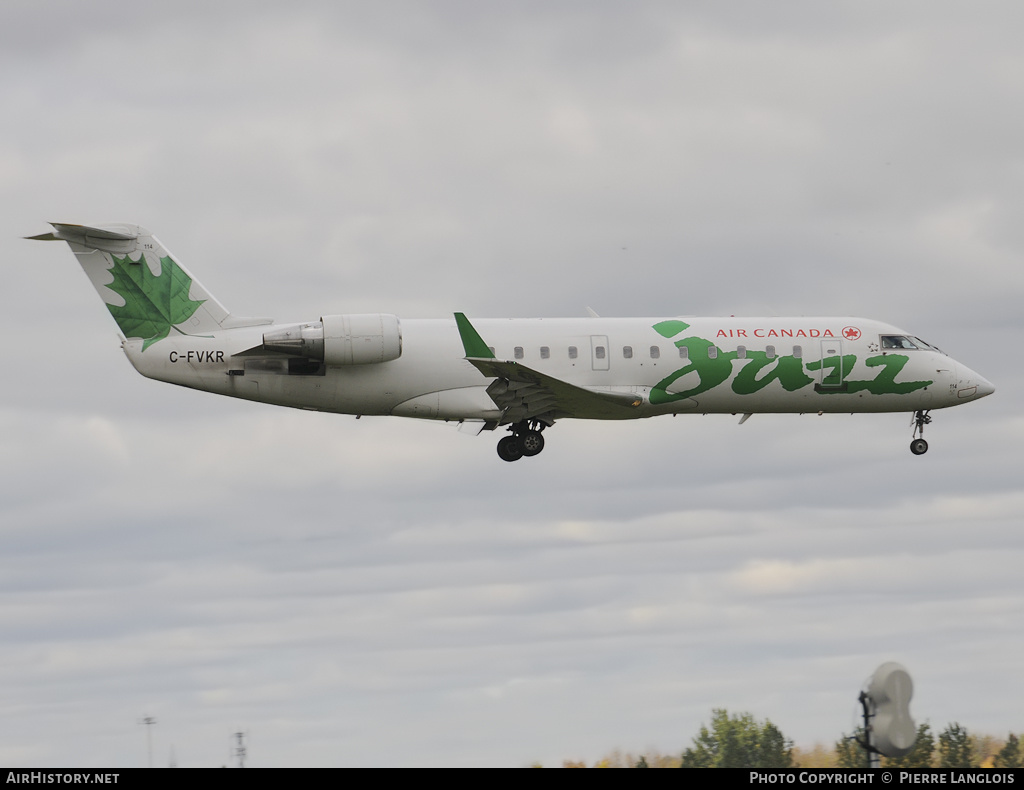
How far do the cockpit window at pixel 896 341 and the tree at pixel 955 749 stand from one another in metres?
27.1

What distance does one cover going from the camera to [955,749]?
2899 inches

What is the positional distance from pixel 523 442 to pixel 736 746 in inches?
1842

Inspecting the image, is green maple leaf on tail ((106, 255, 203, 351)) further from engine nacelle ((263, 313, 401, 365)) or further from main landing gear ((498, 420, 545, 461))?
main landing gear ((498, 420, 545, 461))

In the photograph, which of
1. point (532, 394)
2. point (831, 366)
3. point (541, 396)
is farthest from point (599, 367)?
point (831, 366)

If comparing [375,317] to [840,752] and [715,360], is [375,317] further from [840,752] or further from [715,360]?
[840,752]

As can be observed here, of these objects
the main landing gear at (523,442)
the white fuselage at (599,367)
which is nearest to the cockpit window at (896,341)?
the white fuselage at (599,367)

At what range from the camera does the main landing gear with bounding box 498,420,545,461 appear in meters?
Result: 44.6

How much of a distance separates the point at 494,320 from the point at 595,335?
3.04 meters

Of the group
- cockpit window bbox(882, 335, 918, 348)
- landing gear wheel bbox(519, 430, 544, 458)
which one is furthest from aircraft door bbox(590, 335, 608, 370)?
cockpit window bbox(882, 335, 918, 348)

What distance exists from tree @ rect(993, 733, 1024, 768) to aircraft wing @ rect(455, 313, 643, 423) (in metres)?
16.0

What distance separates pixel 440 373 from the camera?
43125 mm

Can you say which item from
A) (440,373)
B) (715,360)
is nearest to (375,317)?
(440,373)

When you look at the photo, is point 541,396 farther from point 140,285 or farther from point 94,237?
point 94,237
